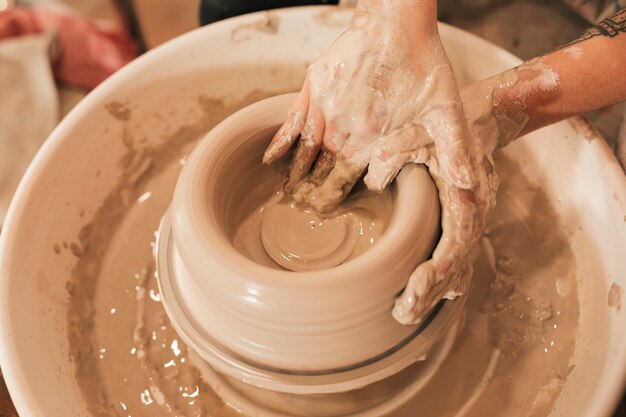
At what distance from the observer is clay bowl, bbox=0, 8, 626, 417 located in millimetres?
1200

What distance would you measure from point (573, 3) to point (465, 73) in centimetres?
63

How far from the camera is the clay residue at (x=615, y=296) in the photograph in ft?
4.05

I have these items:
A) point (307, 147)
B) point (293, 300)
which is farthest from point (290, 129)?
point (293, 300)

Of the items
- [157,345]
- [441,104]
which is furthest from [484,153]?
[157,345]

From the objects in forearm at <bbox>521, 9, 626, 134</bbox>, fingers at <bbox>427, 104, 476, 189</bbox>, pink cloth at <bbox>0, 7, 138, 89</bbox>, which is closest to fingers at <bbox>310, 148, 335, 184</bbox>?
fingers at <bbox>427, 104, 476, 189</bbox>

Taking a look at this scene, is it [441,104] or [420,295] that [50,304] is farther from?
[441,104]

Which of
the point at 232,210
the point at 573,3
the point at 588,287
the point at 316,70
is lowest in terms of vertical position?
the point at 232,210

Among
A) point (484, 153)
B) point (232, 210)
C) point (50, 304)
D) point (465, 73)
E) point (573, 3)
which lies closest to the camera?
point (484, 153)

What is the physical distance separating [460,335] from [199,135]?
966 mm

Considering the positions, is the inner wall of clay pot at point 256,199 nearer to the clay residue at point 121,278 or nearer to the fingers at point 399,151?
the fingers at point 399,151

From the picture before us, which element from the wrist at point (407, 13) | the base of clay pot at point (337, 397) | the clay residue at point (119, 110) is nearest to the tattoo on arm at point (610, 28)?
the wrist at point (407, 13)

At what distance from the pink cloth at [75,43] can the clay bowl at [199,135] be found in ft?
2.60

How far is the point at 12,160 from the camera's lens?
6.81 feet

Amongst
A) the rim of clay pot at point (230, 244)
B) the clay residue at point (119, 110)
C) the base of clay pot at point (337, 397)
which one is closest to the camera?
the rim of clay pot at point (230, 244)
